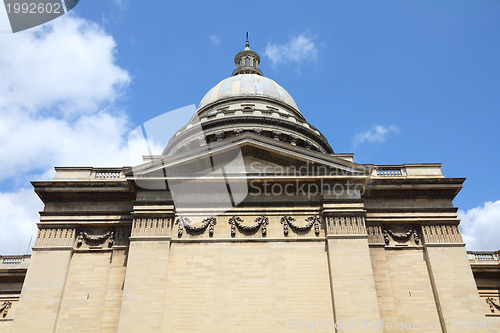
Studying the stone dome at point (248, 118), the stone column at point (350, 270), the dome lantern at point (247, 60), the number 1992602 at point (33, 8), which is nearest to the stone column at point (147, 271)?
the stone column at point (350, 270)

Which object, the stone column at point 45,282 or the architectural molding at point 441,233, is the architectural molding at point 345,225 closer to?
the architectural molding at point 441,233

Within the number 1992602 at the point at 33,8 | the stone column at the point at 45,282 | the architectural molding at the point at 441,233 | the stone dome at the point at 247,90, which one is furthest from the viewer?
the stone dome at the point at 247,90

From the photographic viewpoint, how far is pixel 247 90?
45.5 m

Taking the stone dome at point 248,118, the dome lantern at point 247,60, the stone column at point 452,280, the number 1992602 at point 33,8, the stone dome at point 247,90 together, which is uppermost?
the dome lantern at point 247,60

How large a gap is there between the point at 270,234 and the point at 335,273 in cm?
371

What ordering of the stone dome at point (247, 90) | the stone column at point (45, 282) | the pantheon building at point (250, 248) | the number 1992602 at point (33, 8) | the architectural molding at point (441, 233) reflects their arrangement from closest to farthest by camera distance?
the number 1992602 at point (33, 8) < the pantheon building at point (250, 248) < the stone column at point (45, 282) < the architectural molding at point (441, 233) < the stone dome at point (247, 90)

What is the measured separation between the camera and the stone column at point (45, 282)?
67.5 feet

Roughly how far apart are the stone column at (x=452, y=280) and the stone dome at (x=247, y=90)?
25395 millimetres

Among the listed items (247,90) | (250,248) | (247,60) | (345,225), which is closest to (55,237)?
(250,248)

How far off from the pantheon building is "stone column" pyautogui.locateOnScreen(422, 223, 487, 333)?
0.18ft

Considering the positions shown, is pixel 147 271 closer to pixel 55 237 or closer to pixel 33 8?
pixel 55 237

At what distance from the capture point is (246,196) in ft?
75.5

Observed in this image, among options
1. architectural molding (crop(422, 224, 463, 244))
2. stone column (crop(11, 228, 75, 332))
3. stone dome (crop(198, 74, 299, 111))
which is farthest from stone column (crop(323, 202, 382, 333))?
stone dome (crop(198, 74, 299, 111))

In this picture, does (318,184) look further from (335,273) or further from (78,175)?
(78,175)
